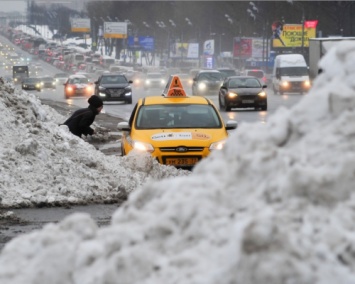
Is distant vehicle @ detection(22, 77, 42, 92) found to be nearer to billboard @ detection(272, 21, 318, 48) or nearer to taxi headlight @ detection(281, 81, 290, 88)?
taxi headlight @ detection(281, 81, 290, 88)

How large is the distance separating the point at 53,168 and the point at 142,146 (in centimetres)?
246

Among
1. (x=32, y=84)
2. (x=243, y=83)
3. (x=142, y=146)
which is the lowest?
(x=32, y=84)

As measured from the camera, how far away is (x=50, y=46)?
186375 millimetres

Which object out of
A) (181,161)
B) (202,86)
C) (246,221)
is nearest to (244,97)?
(202,86)

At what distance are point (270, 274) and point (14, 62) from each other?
6850 inches

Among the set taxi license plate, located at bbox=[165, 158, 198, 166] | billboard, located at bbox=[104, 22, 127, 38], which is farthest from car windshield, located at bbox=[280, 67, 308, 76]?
billboard, located at bbox=[104, 22, 127, 38]

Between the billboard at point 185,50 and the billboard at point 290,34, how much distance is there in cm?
2587

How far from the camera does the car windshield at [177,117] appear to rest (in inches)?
618

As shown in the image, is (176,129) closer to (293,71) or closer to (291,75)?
(291,75)

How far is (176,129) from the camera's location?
15.4m

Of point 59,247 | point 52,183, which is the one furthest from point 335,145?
point 52,183

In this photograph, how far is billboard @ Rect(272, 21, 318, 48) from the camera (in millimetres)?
94750

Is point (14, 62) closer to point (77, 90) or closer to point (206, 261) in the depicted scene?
point (77, 90)

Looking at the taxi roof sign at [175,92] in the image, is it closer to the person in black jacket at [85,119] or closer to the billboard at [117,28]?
the person in black jacket at [85,119]
